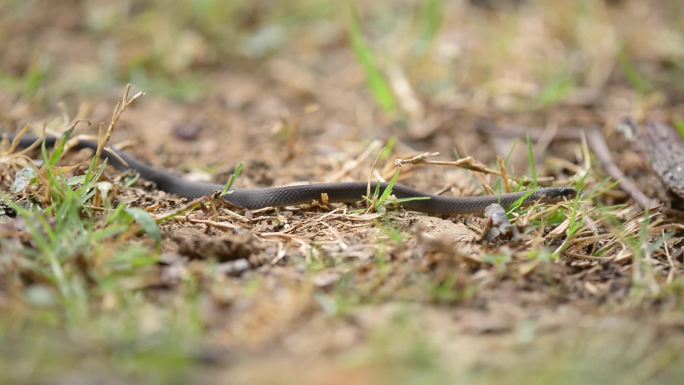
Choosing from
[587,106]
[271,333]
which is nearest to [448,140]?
[587,106]

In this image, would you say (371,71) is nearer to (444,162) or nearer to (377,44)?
(377,44)

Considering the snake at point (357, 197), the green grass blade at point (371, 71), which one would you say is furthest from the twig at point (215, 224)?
the green grass blade at point (371, 71)

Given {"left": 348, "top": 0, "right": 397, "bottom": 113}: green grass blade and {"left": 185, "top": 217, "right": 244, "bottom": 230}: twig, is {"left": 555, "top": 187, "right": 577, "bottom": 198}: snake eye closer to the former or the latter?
{"left": 185, "top": 217, "right": 244, "bottom": 230}: twig

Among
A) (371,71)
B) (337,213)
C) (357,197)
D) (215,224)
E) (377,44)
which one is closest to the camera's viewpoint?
(215,224)

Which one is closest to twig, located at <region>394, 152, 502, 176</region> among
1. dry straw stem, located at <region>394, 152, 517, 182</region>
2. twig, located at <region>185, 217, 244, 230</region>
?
dry straw stem, located at <region>394, 152, 517, 182</region>

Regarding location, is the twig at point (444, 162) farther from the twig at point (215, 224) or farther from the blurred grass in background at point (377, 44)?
the blurred grass in background at point (377, 44)

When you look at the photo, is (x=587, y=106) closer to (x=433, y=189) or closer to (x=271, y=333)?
(x=433, y=189)

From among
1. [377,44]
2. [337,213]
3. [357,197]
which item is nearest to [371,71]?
[377,44]

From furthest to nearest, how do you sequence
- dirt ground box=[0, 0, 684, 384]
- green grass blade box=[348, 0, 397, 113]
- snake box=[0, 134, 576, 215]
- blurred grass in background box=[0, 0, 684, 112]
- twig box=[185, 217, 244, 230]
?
blurred grass in background box=[0, 0, 684, 112] < green grass blade box=[348, 0, 397, 113] < snake box=[0, 134, 576, 215] < twig box=[185, 217, 244, 230] < dirt ground box=[0, 0, 684, 384]
